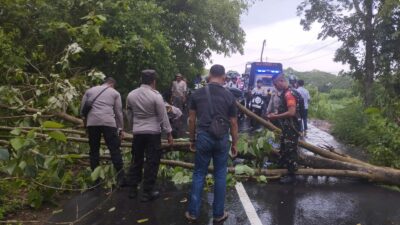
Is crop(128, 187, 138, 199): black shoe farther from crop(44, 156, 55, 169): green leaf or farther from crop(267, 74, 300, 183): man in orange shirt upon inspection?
crop(267, 74, 300, 183): man in orange shirt

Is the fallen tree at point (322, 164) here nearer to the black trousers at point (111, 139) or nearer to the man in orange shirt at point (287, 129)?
the man in orange shirt at point (287, 129)

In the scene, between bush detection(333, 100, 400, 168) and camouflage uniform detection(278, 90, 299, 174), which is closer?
camouflage uniform detection(278, 90, 299, 174)

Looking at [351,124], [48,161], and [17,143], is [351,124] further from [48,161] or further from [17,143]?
[17,143]

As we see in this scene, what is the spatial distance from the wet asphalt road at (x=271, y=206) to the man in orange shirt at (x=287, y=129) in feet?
1.18

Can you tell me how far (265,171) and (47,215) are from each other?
359 cm

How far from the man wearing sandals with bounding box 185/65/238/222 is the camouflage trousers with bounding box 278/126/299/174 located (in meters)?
2.27

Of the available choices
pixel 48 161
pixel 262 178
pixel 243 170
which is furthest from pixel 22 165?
pixel 262 178

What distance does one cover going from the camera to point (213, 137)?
5.52 metres

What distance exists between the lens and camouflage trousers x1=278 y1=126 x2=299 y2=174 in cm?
769

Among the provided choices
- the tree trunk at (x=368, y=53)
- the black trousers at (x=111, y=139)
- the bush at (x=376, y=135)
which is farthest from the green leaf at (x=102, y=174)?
the tree trunk at (x=368, y=53)

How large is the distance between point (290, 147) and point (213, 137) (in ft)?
8.54

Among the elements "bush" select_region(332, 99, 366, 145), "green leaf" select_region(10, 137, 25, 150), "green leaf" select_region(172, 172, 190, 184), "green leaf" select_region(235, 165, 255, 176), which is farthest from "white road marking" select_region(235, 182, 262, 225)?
"bush" select_region(332, 99, 366, 145)

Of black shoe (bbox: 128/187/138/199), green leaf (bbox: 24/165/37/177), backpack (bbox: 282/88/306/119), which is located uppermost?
backpack (bbox: 282/88/306/119)

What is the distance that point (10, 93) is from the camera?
25.5 feet
